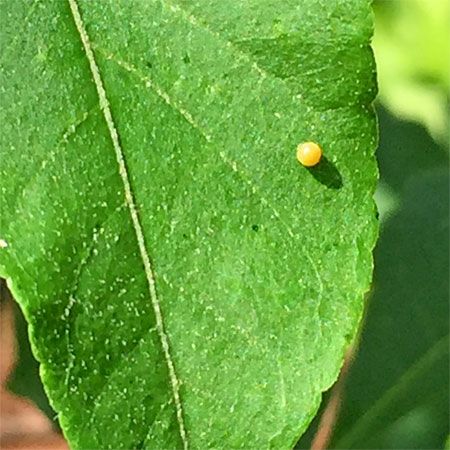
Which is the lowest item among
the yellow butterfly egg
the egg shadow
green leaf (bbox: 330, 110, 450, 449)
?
green leaf (bbox: 330, 110, 450, 449)

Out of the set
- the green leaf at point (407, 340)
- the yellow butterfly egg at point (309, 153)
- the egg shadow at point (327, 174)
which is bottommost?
the green leaf at point (407, 340)

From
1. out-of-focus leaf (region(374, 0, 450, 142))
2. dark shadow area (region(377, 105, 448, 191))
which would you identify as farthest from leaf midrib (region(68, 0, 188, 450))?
out-of-focus leaf (region(374, 0, 450, 142))

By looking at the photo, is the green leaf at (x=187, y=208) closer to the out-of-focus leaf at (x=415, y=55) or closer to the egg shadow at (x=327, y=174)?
the egg shadow at (x=327, y=174)

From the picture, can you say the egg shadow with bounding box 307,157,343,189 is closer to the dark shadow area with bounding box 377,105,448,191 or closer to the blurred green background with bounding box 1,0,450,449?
the blurred green background with bounding box 1,0,450,449

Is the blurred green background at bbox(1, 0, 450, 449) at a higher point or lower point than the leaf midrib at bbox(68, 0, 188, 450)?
lower

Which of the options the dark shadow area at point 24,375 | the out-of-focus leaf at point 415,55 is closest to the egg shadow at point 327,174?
the dark shadow area at point 24,375

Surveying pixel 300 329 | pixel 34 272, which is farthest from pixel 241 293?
pixel 34 272
